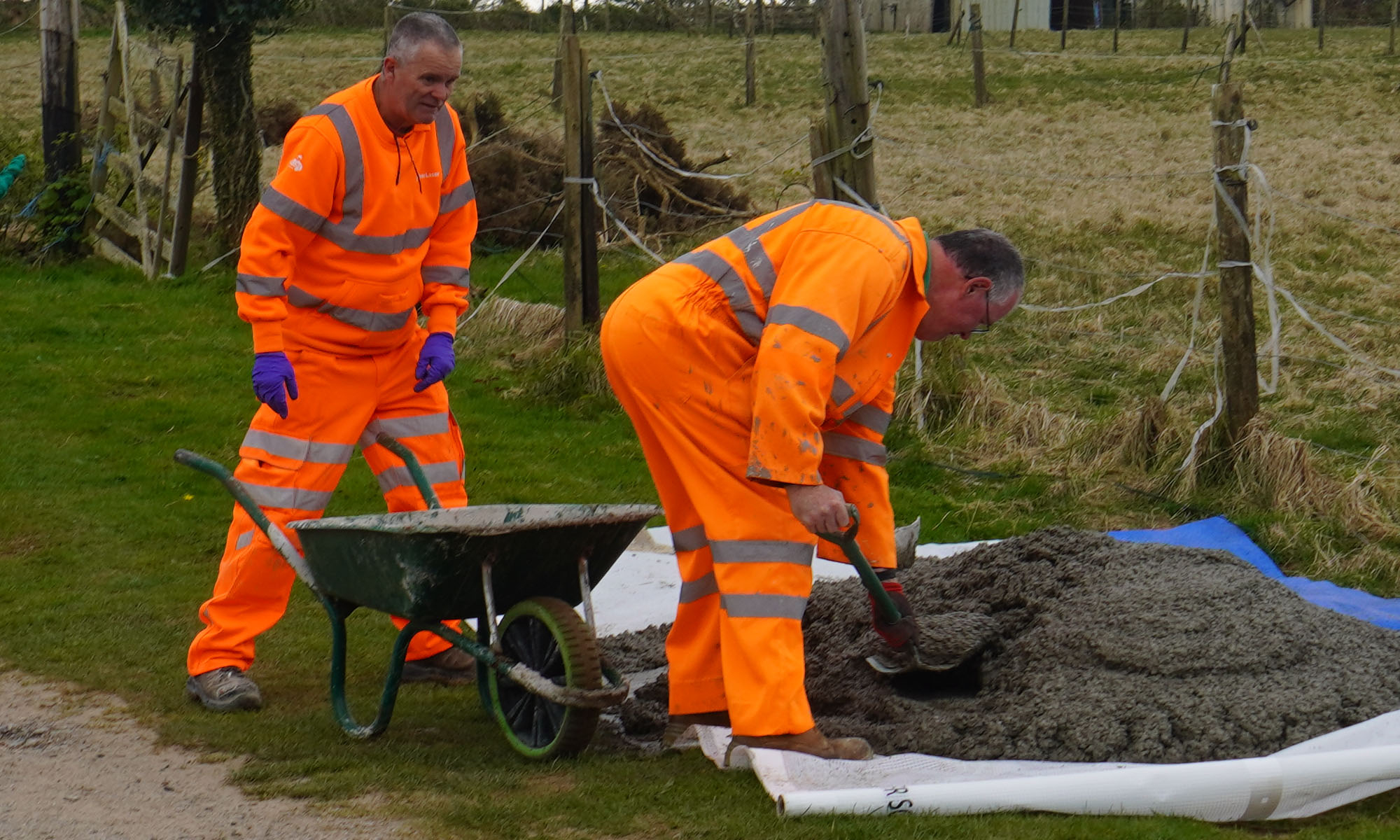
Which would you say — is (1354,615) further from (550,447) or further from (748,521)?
(550,447)

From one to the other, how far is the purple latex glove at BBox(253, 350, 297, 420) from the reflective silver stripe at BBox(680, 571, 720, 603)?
4.03 ft

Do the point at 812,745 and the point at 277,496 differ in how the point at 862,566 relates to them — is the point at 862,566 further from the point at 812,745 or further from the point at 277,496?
the point at 277,496

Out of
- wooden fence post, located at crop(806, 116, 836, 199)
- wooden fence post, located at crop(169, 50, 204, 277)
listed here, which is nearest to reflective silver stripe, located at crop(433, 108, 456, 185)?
wooden fence post, located at crop(806, 116, 836, 199)

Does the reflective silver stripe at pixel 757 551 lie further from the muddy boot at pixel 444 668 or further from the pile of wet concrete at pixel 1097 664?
the muddy boot at pixel 444 668

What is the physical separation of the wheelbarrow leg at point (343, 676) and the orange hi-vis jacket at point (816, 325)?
1015mm

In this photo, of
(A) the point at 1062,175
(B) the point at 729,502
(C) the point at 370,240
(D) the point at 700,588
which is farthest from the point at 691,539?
(A) the point at 1062,175

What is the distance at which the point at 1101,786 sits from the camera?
3195 millimetres

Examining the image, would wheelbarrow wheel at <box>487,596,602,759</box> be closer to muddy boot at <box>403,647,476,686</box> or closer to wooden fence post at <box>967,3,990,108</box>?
muddy boot at <box>403,647,476,686</box>

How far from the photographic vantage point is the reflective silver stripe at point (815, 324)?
321cm

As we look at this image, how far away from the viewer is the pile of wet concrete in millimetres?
3564

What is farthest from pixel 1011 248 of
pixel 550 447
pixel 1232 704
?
pixel 550 447

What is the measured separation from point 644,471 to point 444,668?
2.61 meters

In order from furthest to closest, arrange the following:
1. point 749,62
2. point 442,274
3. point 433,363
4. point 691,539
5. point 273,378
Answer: point 749,62
point 442,274
point 433,363
point 273,378
point 691,539

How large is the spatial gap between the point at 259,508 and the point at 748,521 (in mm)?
1446
